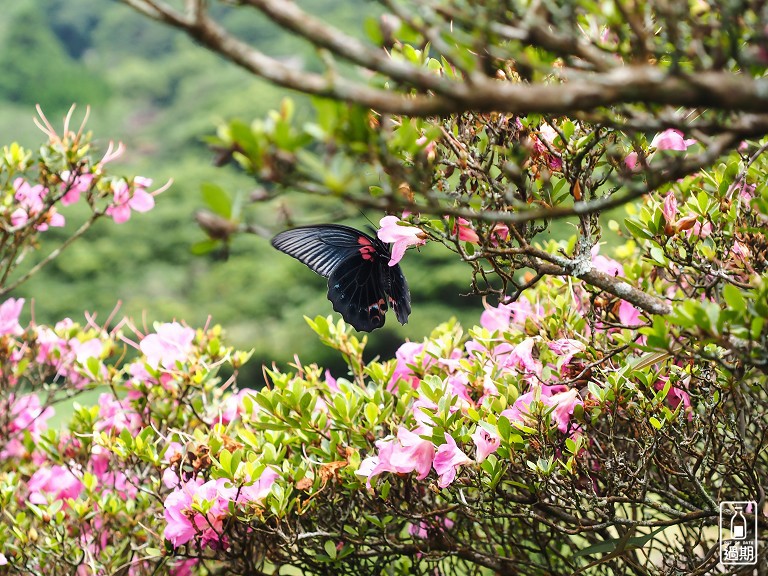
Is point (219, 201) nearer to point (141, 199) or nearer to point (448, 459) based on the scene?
point (448, 459)

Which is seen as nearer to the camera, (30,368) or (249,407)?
(249,407)

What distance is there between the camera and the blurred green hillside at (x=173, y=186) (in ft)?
40.2

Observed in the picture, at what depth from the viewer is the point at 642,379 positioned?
1446 mm

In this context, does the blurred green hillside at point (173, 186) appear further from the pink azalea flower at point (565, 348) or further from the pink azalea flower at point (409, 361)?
the pink azalea flower at point (409, 361)

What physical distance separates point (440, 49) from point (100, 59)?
33.5 metres

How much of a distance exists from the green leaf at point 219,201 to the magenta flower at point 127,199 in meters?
1.70

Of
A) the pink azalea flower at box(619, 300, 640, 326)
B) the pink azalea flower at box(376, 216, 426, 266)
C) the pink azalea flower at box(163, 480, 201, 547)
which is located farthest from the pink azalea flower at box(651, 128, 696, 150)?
the pink azalea flower at box(163, 480, 201, 547)

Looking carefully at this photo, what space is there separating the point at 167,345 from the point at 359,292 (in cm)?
61

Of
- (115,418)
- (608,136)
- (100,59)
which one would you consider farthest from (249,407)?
(100,59)

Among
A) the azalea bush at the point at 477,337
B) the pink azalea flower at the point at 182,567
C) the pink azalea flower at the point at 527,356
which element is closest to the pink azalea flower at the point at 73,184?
the azalea bush at the point at 477,337

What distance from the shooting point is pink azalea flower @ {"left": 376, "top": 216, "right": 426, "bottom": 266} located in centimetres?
135

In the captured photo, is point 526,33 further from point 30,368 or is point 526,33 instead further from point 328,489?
point 30,368

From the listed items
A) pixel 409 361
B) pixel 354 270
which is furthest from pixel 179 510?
pixel 354 270

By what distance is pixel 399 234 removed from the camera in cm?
137
